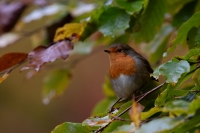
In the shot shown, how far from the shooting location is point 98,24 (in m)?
1.40

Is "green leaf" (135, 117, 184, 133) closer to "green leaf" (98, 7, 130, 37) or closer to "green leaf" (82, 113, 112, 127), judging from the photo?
"green leaf" (82, 113, 112, 127)

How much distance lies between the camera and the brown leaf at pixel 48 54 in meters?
1.33

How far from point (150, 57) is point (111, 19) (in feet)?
1.86

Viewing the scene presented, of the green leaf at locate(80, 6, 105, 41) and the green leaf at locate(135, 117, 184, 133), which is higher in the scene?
the green leaf at locate(80, 6, 105, 41)

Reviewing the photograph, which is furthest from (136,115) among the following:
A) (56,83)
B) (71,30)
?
(56,83)

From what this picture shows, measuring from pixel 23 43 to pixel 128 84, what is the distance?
3.21 m

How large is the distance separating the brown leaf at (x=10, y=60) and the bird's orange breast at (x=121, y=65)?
356 millimetres

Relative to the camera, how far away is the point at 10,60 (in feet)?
4.59

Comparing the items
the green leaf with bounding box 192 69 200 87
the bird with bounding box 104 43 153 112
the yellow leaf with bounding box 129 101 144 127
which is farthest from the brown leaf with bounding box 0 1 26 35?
the yellow leaf with bounding box 129 101 144 127

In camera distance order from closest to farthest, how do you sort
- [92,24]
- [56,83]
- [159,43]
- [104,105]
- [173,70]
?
[173,70], [92,24], [159,43], [104,105], [56,83]

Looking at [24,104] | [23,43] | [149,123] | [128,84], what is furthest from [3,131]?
[149,123]

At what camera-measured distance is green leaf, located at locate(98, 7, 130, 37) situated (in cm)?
138

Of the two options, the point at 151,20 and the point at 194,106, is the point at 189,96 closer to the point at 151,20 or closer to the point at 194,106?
the point at 194,106

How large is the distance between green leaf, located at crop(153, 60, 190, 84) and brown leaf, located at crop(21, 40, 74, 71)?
0.42 m
